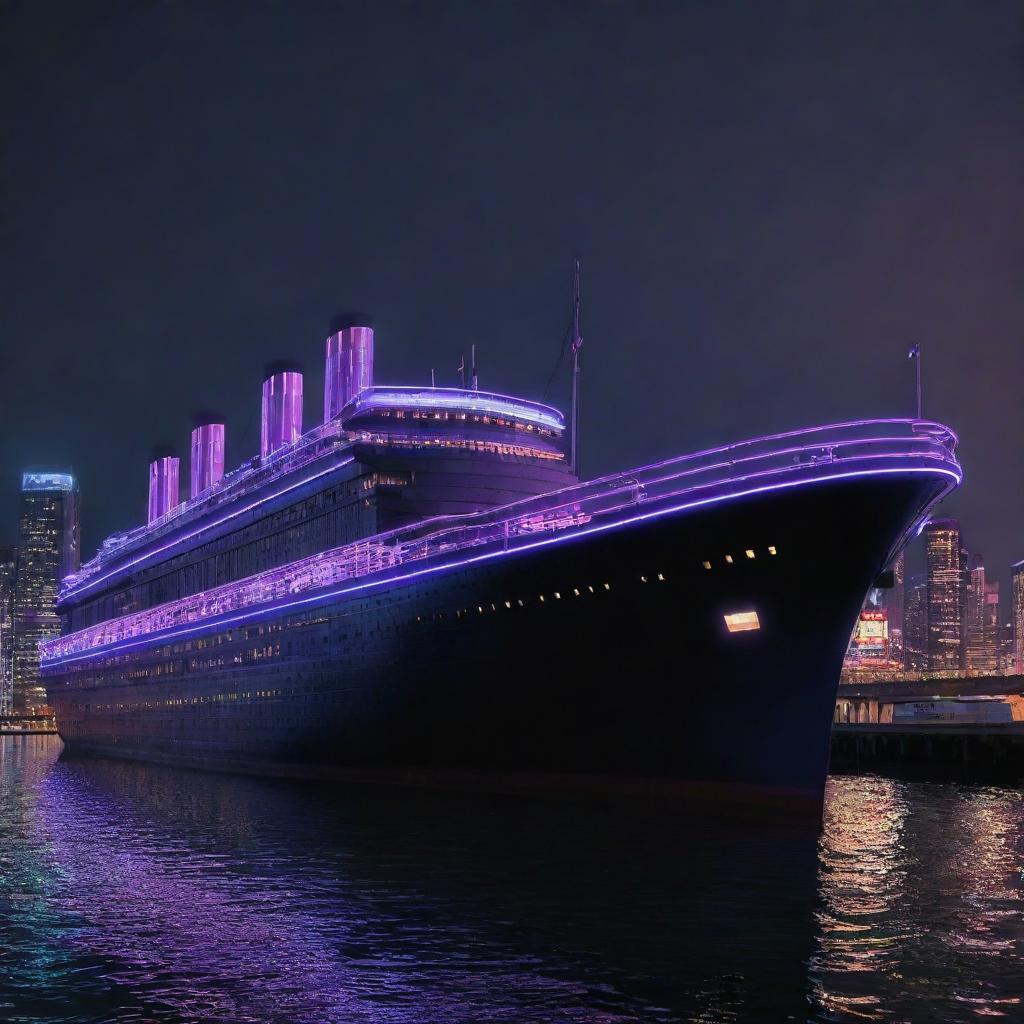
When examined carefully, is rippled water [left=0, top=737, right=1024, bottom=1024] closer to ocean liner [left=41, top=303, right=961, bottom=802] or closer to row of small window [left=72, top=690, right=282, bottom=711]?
ocean liner [left=41, top=303, right=961, bottom=802]

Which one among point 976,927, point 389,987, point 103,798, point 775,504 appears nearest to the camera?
point 389,987

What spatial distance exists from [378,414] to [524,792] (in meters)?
14.6

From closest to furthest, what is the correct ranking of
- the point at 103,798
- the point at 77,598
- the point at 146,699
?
the point at 103,798
the point at 146,699
the point at 77,598

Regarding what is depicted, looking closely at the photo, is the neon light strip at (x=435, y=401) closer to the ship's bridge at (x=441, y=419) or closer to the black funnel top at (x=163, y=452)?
the ship's bridge at (x=441, y=419)

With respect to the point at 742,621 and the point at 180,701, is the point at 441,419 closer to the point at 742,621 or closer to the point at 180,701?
the point at 742,621

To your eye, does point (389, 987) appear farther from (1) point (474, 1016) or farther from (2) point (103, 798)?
(2) point (103, 798)

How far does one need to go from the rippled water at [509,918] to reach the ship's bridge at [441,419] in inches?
519

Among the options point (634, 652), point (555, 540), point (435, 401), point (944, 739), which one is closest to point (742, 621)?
point (634, 652)

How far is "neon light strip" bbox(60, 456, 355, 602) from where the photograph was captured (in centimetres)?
4294

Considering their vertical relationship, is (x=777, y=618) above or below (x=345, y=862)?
above

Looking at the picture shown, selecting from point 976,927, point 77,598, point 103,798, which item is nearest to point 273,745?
point 103,798

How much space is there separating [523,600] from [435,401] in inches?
457

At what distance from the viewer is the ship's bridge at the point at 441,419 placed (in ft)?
130

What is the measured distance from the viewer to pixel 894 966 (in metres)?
14.8
